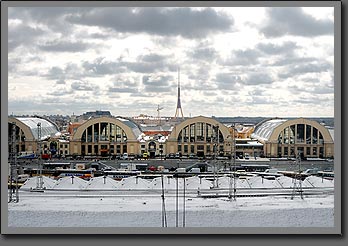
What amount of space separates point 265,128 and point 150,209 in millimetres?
1034

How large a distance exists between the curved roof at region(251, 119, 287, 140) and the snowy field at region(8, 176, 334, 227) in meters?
0.35

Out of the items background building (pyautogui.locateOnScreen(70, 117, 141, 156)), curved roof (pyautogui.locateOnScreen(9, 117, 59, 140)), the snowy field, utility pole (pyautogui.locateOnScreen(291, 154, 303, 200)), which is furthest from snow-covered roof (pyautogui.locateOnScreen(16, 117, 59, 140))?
utility pole (pyautogui.locateOnScreen(291, 154, 303, 200))

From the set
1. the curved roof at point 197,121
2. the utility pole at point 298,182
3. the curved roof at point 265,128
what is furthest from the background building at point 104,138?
the utility pole at point 298,182

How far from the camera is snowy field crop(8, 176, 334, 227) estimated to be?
294 centimetres

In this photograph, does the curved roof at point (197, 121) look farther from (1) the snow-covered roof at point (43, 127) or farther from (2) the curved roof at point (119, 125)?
(1) the snow-covered roof at point (43, 127)

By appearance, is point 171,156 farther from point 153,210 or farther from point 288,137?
point 288,137

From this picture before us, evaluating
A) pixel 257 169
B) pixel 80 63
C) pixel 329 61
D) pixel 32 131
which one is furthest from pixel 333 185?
pixel 32 131

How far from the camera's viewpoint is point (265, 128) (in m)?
3.30

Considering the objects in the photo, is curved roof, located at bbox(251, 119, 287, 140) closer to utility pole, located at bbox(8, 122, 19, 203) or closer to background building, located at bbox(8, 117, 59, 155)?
background building, located at bbox(8, 117, 59, 155)

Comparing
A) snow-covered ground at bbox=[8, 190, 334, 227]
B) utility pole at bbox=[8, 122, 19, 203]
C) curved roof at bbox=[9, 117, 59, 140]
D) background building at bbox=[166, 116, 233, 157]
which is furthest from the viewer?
Result: background building at bbox=[166, 116, 233, 157]

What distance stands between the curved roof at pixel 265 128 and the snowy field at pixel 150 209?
13.9 inches

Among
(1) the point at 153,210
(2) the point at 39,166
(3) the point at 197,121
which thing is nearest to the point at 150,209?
(1) the point at 153,210

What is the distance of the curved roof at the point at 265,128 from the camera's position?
3291mm

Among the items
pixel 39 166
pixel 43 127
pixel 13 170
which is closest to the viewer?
pixel 13 170
